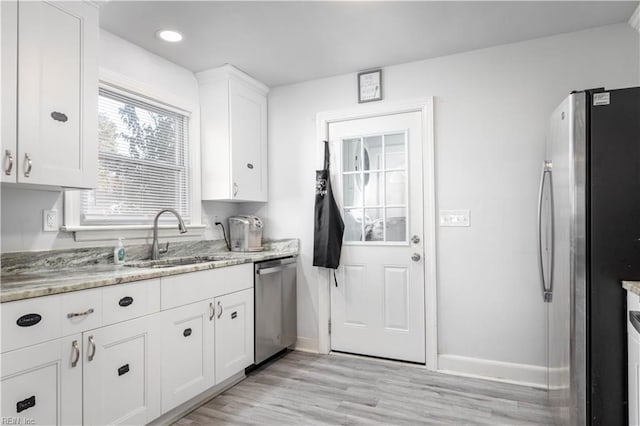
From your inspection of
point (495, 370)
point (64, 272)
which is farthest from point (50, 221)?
point (495, 370)

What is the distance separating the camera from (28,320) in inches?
60.6

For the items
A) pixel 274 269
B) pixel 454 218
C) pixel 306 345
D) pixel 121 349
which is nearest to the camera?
pixel 121 349

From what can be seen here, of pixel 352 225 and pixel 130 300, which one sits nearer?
pixel 130 300

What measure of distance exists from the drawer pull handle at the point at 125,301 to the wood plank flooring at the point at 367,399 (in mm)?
868

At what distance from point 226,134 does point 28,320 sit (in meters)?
2.06

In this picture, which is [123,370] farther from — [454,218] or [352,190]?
[454,218]

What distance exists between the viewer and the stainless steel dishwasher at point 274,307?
3035 millimetres

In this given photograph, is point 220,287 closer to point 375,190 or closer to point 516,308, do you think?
point 375,190

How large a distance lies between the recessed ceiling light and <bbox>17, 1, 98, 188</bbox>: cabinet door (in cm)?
48

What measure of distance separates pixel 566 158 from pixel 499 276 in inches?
50.2

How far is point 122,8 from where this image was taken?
2.30m

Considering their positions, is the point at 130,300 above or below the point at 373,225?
below

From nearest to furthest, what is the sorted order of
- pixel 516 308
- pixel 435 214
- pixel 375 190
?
pixel 516 308, pixel 435 214, pixel 375 190

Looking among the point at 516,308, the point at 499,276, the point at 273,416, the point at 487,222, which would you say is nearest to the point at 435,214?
the point at 487,222
